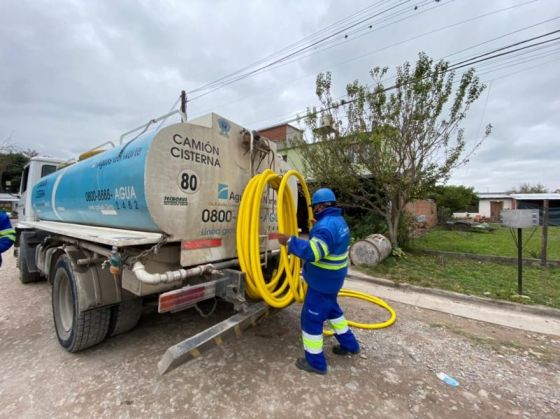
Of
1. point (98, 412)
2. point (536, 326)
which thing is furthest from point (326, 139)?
point (98, 412)

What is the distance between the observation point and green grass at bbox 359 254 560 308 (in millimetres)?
4867

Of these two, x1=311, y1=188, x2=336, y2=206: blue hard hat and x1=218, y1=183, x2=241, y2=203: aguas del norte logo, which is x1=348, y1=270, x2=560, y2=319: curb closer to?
x1=311, y1=188, x2=336, y2=206: blue hard hat

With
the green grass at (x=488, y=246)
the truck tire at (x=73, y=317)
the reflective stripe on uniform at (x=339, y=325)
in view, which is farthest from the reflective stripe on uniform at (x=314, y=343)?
the green grass at (x=488, y=246)

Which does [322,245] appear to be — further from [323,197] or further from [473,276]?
[473,276]

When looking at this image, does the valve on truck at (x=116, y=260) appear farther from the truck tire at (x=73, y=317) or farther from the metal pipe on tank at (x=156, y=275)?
the truck tire at (x=73, y=317)

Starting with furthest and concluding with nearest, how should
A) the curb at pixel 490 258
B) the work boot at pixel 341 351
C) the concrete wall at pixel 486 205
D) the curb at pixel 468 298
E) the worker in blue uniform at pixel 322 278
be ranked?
1. the concrete wall at pixel 486 205
2. the curb at pixel 490 258
3. the curb at pixel 468 298
4. the work boot at pixel 341 351
5. the worker in blue uniform at pixel 322 278

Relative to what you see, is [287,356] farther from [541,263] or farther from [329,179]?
[541,263]

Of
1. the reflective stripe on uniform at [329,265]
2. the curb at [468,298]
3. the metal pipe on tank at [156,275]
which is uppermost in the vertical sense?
the metal pipe on tank at [156,275]

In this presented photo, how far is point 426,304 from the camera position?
463 centimetres

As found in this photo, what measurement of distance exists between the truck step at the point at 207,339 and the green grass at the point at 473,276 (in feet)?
13.7

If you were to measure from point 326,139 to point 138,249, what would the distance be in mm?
7049

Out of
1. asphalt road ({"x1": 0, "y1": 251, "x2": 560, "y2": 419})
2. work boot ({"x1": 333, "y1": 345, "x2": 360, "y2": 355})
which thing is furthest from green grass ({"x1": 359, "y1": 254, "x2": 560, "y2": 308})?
work boot ({"x1": 333, "y1": 345, "x2": 360, "y2": 355})

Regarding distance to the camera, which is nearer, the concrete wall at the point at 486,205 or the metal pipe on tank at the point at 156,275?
the metal pipe on tank at the point at 156,275

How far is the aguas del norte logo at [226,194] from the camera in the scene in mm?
2801
